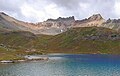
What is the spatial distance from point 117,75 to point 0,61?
9653 cm

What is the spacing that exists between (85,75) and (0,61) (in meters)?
86.5

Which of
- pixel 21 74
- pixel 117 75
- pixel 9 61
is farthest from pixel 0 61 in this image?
pixel 117 75

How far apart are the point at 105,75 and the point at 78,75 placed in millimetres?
13437

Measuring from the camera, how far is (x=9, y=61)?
195 m

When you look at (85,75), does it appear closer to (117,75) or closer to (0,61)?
(117,75)

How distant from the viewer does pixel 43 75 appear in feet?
419

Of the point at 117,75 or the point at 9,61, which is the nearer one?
the point at 117,75

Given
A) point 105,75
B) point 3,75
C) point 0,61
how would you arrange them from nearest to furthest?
point 3,75 < point 105,75 < point 0,61

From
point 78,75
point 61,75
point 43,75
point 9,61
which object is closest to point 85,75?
point 78,75

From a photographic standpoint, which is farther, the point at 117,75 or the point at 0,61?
the point at 0,61

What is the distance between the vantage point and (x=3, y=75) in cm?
12138

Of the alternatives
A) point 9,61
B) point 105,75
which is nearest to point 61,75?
point 105,75

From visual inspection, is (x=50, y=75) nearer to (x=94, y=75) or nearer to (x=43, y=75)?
(x=43, y=75)

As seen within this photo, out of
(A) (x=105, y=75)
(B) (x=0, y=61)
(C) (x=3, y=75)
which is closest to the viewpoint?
(C) (x=3, y=75)
